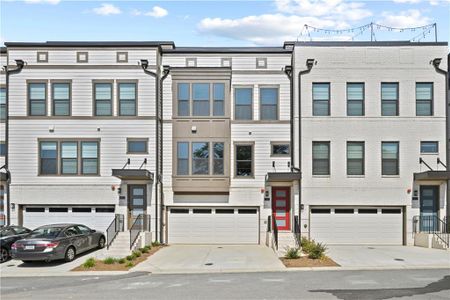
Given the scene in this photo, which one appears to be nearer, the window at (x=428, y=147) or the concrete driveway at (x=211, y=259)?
the concrete driveway at (x=211, y=259)

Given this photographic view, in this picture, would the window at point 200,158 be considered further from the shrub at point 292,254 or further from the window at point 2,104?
the window at point 2,104

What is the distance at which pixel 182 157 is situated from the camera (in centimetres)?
2180

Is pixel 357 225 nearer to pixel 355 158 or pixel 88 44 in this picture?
pixel 355 158

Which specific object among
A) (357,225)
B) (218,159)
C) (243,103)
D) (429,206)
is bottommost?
(357,225)

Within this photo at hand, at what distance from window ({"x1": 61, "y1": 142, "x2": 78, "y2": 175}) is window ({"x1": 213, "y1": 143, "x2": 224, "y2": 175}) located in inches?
252

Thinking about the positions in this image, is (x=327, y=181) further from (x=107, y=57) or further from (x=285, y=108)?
(x=107, y=57)

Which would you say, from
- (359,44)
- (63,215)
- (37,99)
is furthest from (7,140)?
(359,44)

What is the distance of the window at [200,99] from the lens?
21.7m

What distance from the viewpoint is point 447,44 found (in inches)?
850

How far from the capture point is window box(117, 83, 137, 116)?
21594 mm

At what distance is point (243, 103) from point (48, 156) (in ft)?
30.8

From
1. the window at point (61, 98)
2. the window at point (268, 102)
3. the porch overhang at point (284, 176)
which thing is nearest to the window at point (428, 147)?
the porch overhang at point (284, 176)

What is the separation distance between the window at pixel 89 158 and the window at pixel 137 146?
1.54m

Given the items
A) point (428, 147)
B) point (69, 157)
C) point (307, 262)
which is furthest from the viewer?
point (69, 157)
